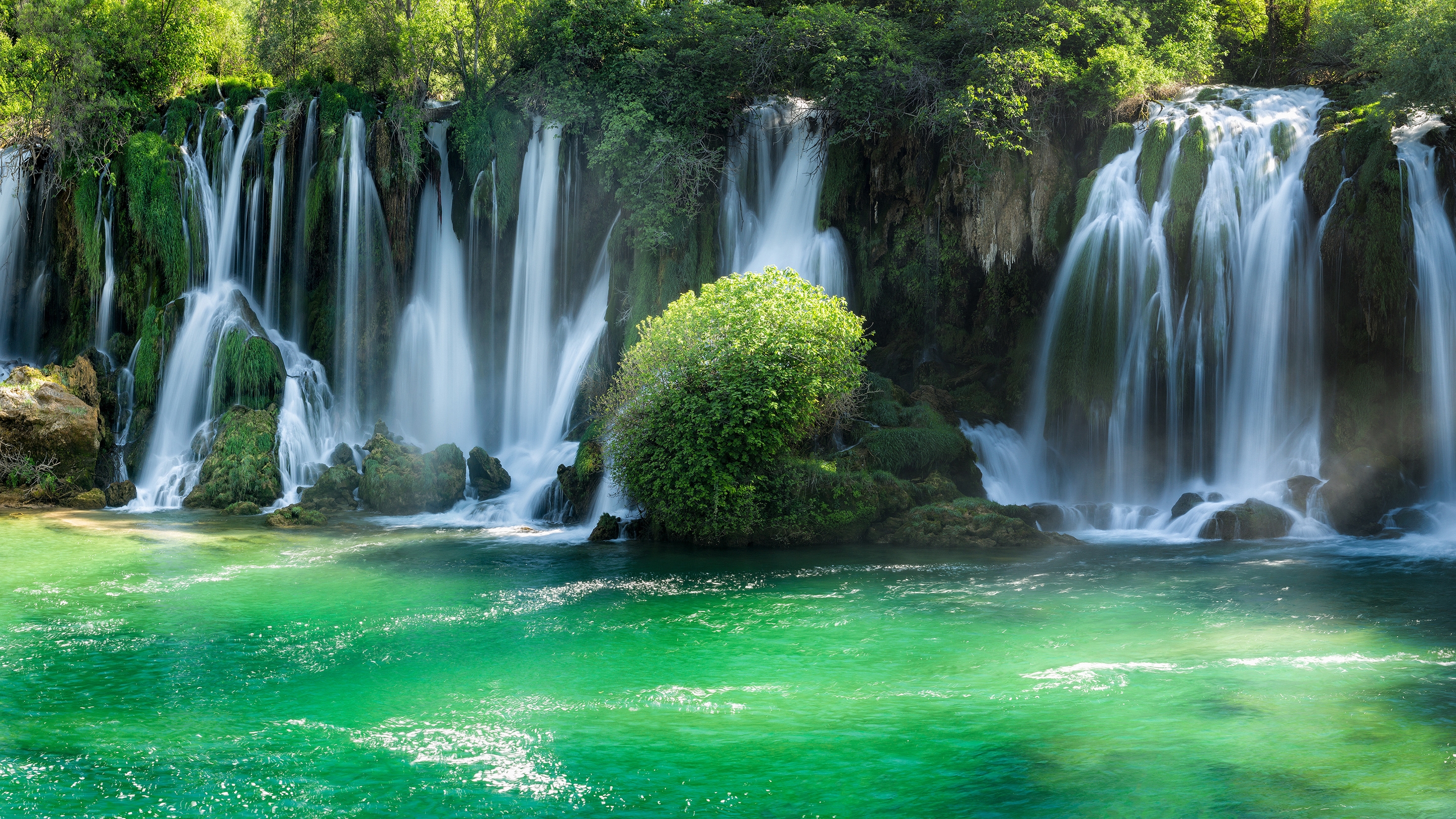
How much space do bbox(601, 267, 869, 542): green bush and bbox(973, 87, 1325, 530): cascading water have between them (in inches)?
219

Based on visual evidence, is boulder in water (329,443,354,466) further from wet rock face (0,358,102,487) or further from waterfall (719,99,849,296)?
waterfall (719,99,849,296)

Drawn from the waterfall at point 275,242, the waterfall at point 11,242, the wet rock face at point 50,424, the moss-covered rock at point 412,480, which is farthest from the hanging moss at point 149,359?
the moss-covered rock at point 412,480

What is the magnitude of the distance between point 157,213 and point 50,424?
6.68m

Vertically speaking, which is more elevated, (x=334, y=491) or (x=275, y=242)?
(x=275, y=242)

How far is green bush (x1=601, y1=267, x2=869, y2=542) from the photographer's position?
61.5 ft

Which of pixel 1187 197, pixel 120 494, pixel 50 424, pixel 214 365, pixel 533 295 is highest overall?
pixel 1187 197

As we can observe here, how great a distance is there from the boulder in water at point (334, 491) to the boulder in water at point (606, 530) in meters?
7.02

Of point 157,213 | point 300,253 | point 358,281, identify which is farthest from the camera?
point 300,253

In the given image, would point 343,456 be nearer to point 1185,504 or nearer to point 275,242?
point 275,242

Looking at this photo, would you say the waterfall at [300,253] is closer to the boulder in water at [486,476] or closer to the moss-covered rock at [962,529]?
the boulder in water at [486,476]

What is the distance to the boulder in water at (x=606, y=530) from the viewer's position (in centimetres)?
2002

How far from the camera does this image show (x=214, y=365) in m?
26.3

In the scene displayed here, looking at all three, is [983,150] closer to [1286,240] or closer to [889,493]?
[1286,240]

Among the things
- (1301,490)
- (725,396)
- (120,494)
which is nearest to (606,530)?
(725,396)
